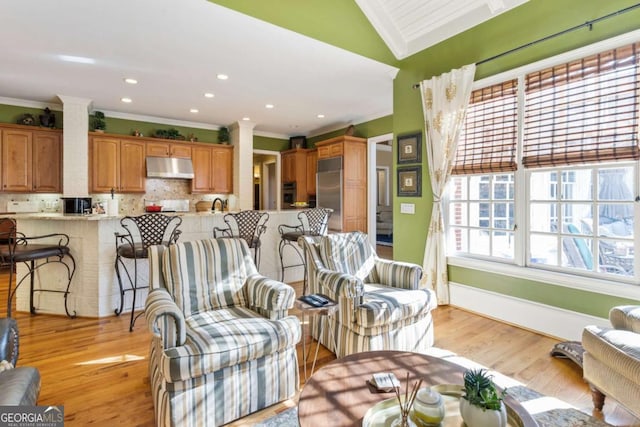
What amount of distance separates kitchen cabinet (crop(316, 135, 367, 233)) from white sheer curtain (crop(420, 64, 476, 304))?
2554mm

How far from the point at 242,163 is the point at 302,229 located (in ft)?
9.21

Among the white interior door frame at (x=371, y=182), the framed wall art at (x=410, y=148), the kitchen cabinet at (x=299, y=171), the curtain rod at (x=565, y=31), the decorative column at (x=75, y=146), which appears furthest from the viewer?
the kitchen cabinet at (x=299, y=171)

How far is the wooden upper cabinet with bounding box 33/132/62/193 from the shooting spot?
525 centimetres

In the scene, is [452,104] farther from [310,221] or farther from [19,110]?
[19,110]

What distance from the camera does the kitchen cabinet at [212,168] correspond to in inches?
260

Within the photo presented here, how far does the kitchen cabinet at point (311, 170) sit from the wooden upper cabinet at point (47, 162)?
458cm

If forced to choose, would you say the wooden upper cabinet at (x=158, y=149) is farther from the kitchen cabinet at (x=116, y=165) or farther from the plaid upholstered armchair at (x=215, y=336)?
the plaid upholstered armchair at (x=215, y=336)

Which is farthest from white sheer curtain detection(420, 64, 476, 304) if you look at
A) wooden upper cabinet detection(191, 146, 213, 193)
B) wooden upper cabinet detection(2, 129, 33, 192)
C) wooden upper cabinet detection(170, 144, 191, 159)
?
wooden upper cabinet detection(2, 129, 33, 192)

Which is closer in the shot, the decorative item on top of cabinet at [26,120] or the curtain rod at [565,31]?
the curtain rod at [565,31]

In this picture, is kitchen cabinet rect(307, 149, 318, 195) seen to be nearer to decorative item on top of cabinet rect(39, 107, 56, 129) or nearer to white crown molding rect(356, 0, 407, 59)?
white crown molding rect(356, 0, 407, 59)

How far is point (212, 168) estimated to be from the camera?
6.76m

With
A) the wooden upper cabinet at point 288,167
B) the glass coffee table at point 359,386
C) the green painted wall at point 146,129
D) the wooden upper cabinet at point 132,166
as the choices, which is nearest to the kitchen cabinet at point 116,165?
the wooden upper cabinet at point 132,166

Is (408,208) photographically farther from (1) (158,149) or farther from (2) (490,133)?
(1) (158,149)

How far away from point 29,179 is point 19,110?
1171 mm
